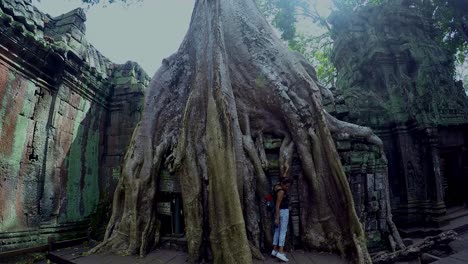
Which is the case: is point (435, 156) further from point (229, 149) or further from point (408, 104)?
point (229, 149)

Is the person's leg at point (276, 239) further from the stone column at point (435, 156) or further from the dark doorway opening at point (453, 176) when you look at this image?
the dark doorway opening at point (453, 176)

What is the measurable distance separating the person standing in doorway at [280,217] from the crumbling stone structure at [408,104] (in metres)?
2.64

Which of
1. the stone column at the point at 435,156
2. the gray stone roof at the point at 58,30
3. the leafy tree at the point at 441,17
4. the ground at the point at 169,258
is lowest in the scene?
the ground at the point at 169,258

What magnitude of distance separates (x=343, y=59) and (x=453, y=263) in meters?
6.11

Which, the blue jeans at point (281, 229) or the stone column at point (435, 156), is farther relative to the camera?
the stone column at point (435, 156)

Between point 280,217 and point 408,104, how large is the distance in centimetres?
504

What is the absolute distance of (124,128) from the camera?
6.69 m

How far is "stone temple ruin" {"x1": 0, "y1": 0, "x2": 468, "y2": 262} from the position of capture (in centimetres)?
419

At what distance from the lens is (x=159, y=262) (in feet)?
10.9

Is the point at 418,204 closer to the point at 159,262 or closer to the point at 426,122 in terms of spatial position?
the point at 426,122

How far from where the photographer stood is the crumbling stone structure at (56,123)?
13.9 ft

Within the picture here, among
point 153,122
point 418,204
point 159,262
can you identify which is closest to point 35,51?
point 153,122

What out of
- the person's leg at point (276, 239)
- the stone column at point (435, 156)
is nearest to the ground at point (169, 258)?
the person's leg at point (276, 239)

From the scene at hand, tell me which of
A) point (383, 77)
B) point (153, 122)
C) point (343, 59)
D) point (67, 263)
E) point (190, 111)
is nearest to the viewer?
point (67, 263)
